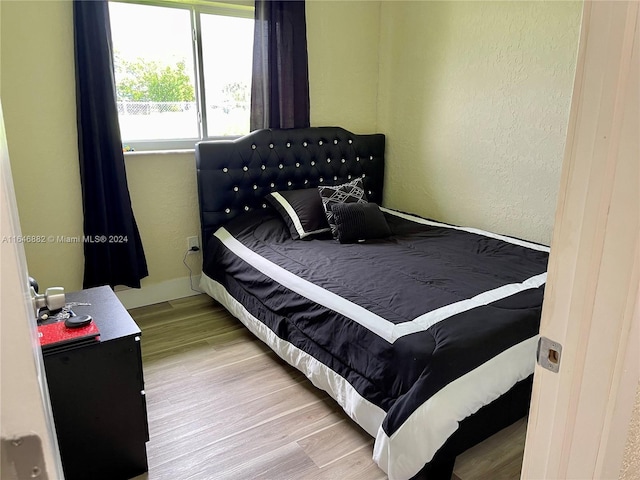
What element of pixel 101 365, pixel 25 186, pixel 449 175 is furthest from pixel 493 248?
pixel 25 186

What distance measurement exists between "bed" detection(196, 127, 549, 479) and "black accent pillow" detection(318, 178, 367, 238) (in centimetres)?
1

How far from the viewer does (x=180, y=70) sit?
3.11 metres

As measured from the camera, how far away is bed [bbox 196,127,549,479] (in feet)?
5.26

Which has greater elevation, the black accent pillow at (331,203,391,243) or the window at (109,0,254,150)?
the window at (109,0,254,150)

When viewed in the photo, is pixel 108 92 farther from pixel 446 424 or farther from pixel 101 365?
pixel 446 424

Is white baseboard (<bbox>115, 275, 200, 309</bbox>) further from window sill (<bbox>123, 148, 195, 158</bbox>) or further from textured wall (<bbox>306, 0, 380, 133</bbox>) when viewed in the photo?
textured wall (<bbox>306, 0, 380, 133</bbox>)

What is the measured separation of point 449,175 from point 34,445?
131 inches

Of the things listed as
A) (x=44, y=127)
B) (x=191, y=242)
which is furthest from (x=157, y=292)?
(x=44, y=127)

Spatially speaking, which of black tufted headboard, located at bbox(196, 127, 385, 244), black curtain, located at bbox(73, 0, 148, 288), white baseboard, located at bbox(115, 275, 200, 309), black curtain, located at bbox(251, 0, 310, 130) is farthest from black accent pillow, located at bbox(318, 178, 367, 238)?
black curtain, located at bbox(73, 0, 148, 288)

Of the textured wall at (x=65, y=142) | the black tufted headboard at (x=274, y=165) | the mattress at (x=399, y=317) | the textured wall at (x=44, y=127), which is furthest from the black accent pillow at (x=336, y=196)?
the textured wall at (x=44, y=127)

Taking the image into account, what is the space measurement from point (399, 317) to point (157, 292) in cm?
206

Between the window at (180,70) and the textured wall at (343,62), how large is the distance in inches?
20.7

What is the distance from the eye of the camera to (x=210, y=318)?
121 inches

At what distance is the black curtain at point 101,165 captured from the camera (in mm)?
2604
